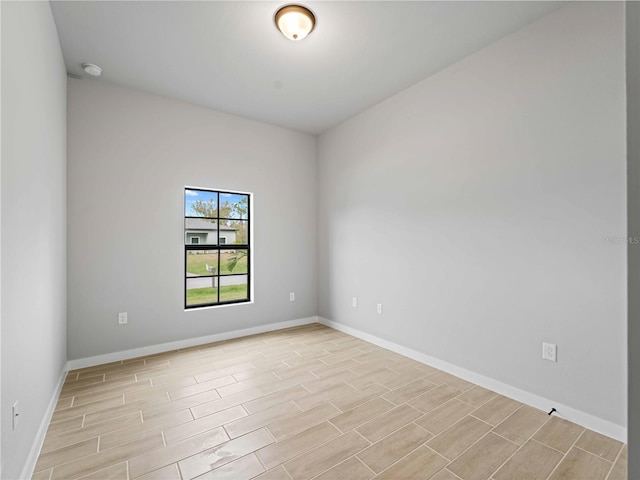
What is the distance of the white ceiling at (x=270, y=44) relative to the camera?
2.27 meters

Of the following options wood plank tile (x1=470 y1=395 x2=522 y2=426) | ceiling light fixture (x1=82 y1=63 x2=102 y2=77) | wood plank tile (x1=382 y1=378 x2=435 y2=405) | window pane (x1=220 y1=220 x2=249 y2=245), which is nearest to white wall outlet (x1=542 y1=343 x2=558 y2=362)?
wood plank tile (x1=470 y1=395 x2=522 y2=426)

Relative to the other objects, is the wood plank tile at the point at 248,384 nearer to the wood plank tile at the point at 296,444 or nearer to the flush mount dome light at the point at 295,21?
the wood plank tile at the point at 296,444

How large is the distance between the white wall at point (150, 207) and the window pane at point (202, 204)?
1.10 ft

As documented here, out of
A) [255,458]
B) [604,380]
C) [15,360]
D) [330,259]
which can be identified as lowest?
[255,458]

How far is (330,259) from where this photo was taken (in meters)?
4.53

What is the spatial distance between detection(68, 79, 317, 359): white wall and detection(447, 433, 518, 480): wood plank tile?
2.89 meters

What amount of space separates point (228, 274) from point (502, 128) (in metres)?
3.37

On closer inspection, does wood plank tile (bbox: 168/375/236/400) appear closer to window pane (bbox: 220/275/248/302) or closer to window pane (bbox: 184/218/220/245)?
window pane (bbox: 220/275/248/302)

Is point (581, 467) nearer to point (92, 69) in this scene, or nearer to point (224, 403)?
point (224, 403)

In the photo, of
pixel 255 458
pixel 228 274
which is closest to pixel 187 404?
pixel 255 458

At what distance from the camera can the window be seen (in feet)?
13.0

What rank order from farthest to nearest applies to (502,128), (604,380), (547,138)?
(502,128) < (547,138) < (604,380)

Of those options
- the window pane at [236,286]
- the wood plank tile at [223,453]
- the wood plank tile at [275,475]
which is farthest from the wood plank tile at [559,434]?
the window pane at [236,286]

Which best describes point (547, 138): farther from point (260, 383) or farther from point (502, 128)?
point (260, 383)
